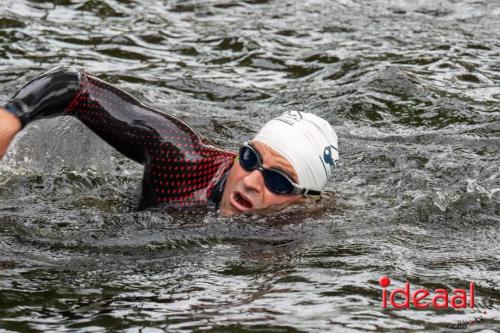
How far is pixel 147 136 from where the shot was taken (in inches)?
248

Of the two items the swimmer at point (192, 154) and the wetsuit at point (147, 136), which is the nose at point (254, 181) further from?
the wetsuit at point (147, 136)

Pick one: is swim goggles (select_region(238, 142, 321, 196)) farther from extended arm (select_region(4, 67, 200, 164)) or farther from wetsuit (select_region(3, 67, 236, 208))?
extended arm (select_region(4, 67, 200, 164))

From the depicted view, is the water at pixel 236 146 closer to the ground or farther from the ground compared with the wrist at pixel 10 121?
closer to the ground

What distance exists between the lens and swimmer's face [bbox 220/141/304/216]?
633cm

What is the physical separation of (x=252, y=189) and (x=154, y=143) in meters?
0.69

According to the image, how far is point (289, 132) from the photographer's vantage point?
21.6 ft

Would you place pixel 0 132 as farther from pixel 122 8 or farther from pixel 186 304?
pixel 122 8

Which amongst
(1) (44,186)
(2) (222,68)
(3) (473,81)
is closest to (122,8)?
(2) (222,68)

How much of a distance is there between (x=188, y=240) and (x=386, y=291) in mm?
1403

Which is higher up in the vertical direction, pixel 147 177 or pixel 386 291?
pixel 147 177

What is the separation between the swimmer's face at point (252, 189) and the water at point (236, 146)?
11 cm

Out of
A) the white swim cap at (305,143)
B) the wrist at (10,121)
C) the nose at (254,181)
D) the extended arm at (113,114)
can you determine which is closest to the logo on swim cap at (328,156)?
the white swim cap at (305,143)

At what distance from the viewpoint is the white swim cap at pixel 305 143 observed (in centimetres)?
652

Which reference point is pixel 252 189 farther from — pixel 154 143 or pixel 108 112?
pixel 108 112
